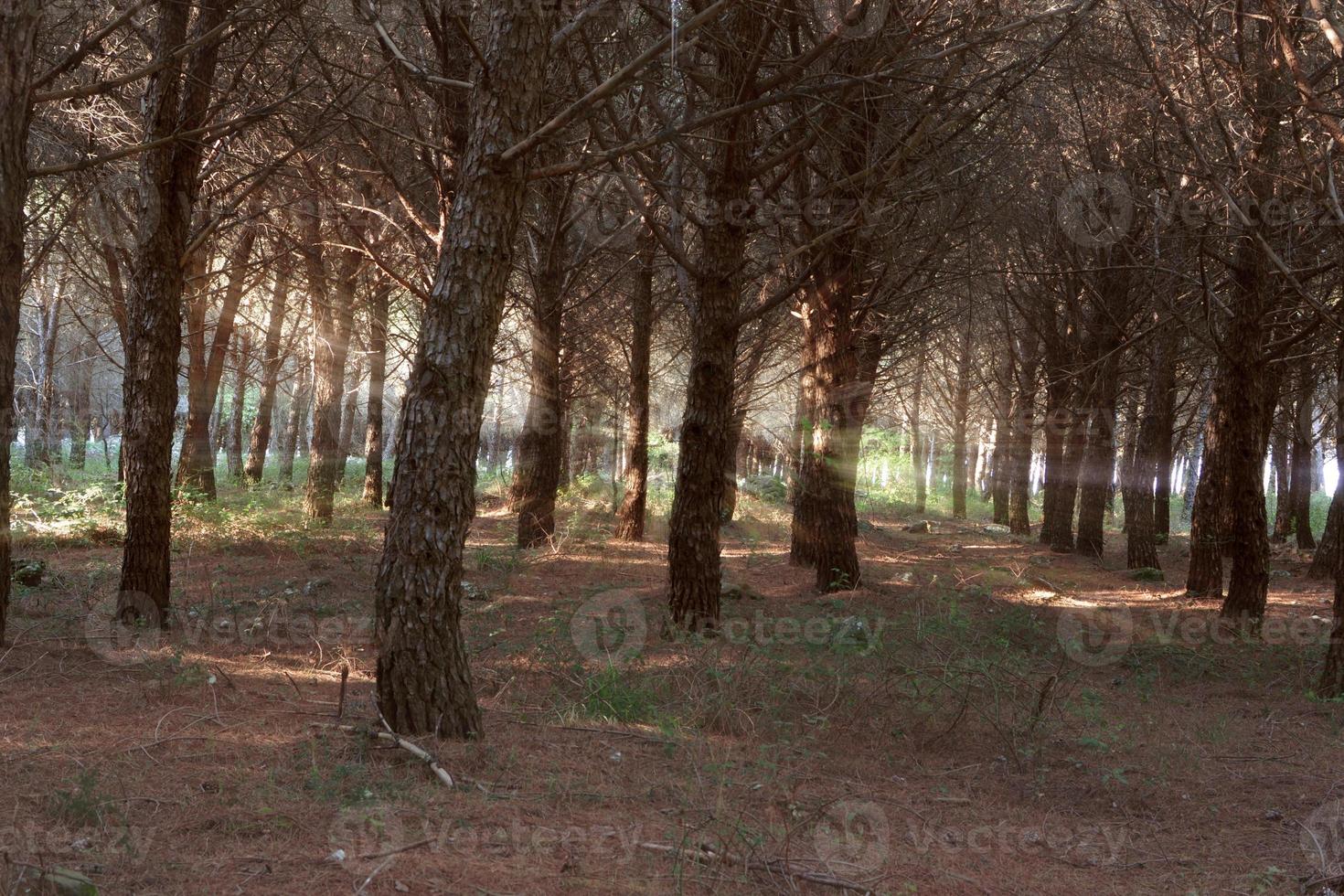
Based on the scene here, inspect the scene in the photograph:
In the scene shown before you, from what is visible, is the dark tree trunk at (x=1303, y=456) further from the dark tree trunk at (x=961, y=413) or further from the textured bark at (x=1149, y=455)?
the dark tree trunk at (x=961, y=413)

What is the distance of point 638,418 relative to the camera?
15.7m

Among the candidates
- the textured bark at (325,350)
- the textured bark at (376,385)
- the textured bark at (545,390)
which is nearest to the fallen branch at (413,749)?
the textured bark at (545,390)

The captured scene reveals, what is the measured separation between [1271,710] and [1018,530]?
1563cm

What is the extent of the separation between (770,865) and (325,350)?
49.3 ft

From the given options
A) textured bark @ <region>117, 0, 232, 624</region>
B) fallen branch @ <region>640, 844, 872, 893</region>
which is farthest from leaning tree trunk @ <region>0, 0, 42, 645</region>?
fallen branch @ <region>640, 844, 872, 893</region>

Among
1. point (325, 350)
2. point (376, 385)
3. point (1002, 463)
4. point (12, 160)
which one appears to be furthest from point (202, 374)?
point (1002, 463)

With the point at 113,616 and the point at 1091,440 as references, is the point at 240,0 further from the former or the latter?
the point at 1091,440

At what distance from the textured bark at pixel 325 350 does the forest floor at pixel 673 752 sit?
4.83m

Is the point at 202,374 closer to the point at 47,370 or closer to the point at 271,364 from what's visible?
the point at 271,364

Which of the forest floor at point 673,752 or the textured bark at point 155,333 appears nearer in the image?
the forest floor at point 673,752

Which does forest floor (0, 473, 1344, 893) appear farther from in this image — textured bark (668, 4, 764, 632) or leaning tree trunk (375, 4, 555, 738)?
textured bark (668, 4, 764, 632)

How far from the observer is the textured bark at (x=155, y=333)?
748 centimetres

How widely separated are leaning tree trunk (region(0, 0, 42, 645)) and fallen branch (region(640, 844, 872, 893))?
448 cm

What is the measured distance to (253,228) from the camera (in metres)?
15.2
